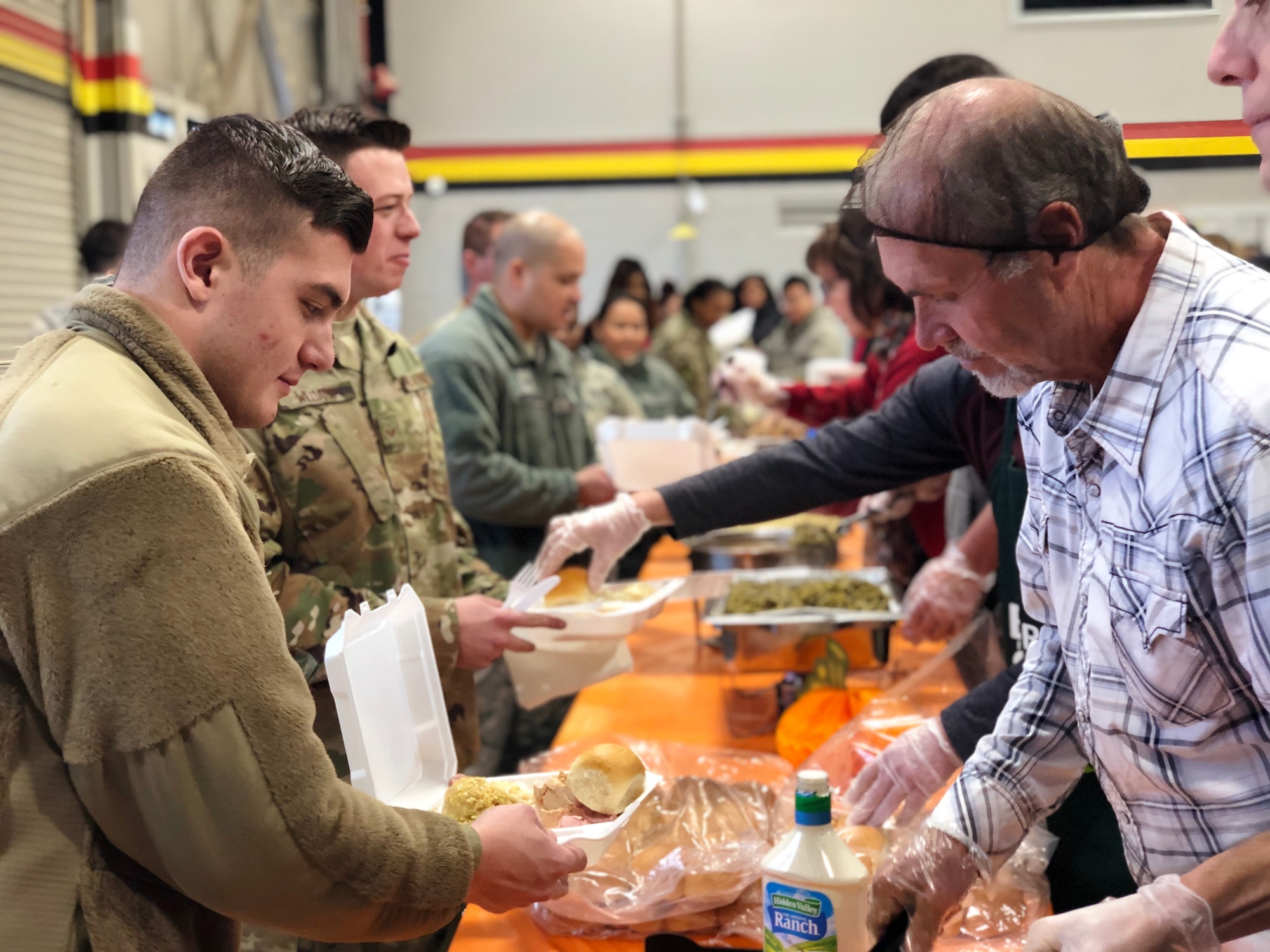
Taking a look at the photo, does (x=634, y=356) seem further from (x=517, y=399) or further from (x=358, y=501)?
(x=358, y=501)

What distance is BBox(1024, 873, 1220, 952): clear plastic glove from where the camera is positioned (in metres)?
0.95

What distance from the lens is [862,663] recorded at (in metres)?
2.39

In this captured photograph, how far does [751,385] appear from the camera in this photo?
3963mm

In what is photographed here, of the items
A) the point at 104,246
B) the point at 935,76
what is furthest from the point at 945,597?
the point at 104,246

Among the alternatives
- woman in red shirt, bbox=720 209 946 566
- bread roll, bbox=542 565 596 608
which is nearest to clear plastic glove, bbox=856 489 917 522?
woman in red shirt, bbox=720 209 946 566

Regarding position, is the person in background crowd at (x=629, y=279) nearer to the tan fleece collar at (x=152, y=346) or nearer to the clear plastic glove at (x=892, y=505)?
the clear plastic glove at (x=892, y=505)

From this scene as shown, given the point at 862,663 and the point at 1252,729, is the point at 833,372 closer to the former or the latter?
the point at 862,663

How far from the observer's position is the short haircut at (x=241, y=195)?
1073 millimetres

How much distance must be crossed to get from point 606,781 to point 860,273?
2.24 meters

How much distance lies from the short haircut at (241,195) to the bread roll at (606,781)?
751 mm

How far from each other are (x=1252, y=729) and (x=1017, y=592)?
809 mm

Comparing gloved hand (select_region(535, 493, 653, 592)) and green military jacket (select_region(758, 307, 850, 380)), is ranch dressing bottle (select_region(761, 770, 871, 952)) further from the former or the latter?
green military jacket (select_region(758, 307, 850, 380))

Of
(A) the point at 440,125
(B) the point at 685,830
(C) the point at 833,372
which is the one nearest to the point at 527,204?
(A) the point at 440,125

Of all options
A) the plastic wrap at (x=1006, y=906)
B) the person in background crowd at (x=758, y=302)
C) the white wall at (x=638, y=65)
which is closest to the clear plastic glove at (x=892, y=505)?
the plastic wrap at (x=1006, y=906)
